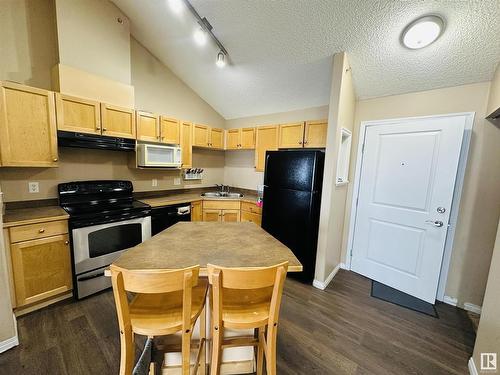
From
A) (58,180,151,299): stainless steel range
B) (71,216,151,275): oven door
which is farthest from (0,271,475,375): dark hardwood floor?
(71,216,151,275): oven door

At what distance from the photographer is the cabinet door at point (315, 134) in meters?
2.98

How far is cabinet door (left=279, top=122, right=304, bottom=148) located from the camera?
3.20m

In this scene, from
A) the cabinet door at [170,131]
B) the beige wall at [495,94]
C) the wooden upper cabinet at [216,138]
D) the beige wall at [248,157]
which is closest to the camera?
the beige wall at [495,94]

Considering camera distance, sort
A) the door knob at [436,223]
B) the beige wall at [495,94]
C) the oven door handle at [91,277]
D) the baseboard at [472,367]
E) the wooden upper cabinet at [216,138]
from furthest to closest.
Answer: the wooden upper cabinet at [216,138] < the door knob at [436,223] < the oven door handle at [91,277] < the beige wall at [495,94] < the baseboard at [472,367]

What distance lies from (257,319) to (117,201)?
2.54 metres

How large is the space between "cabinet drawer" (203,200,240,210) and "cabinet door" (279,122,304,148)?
1.29 metres

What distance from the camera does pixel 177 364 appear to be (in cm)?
143

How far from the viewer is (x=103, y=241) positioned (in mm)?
2350

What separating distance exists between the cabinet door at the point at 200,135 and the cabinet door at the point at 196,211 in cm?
105

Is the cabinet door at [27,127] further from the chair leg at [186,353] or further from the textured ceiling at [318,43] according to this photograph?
the chair leg at [186,353]

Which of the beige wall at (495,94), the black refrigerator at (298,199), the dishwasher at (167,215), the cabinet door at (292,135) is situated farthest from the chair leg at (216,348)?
the beige wall at (495,94)

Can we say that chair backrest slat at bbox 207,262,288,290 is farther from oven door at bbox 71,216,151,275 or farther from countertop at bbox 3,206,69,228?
countertop at bbox 3,206,69,228

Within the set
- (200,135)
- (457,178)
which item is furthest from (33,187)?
(457,178)

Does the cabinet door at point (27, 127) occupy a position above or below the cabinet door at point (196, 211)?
above
